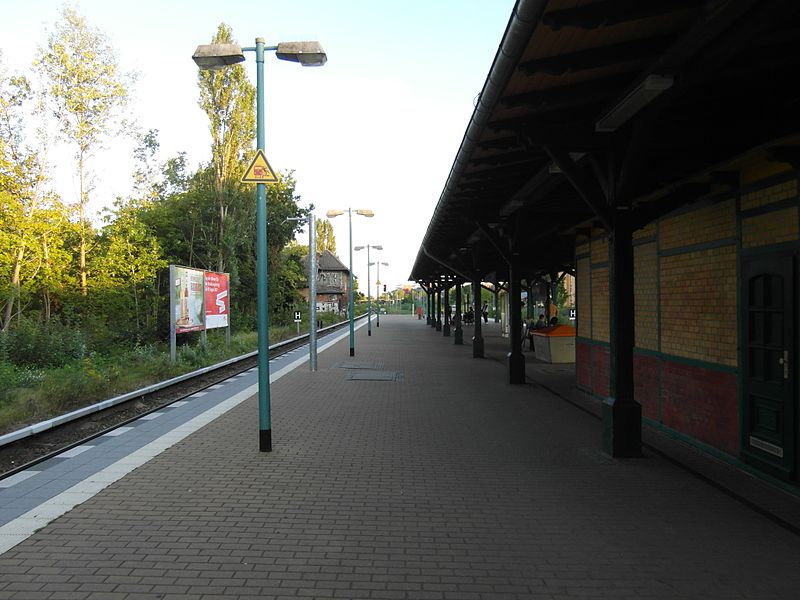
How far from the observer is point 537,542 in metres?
4.34

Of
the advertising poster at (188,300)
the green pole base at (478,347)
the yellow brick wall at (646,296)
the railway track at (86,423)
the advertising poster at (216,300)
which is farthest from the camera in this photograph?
the green pole base at (478,347)

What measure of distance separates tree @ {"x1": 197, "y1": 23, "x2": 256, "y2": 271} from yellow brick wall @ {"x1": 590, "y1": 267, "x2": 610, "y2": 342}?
24.1 m

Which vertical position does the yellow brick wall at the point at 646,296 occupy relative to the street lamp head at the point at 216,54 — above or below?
below

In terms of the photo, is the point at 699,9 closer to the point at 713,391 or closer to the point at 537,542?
the point at 537,542

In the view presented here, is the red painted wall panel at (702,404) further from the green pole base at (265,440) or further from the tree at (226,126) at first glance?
the tree at (226,126)

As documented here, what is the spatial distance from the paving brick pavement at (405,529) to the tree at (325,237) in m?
73.2

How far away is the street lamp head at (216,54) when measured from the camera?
6.81 metres

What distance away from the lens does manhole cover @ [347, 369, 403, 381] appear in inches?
552

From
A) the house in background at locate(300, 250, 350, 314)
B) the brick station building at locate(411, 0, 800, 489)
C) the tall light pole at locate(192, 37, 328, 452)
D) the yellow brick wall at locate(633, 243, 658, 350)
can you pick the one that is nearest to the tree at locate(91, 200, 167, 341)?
the tall light pole at locate(192, 37, 328, 452)

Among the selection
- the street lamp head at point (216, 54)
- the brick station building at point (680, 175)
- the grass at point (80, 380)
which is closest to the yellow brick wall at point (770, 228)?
the brick station building at point (680, 175)

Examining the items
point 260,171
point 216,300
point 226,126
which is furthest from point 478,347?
point 226,126

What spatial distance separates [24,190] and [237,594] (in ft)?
71.2

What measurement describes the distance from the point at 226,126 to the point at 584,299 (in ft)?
84.3

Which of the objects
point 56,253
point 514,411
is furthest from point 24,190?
point 514,411
